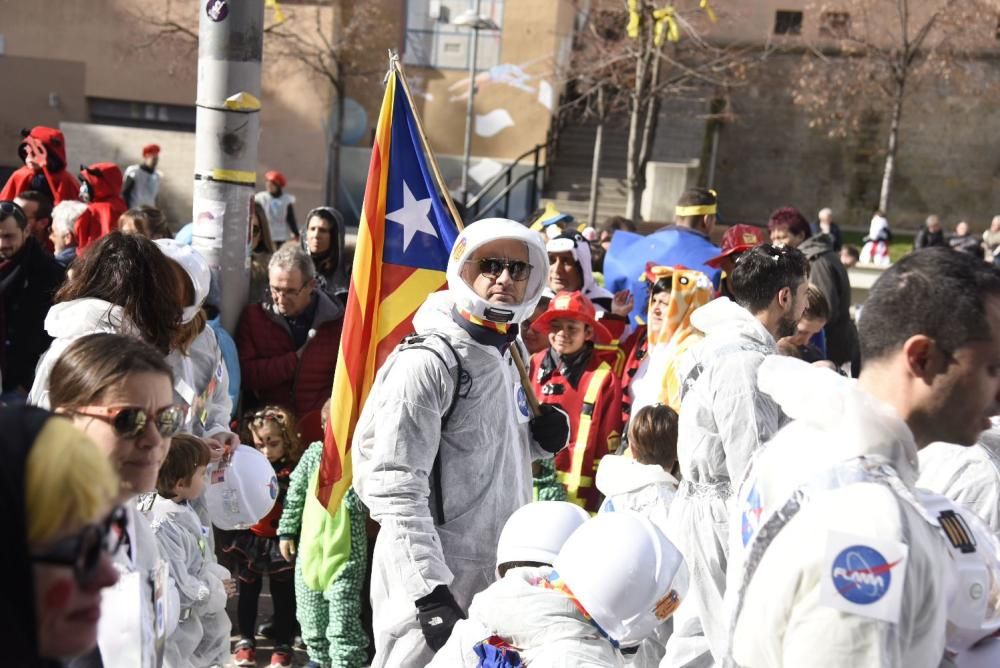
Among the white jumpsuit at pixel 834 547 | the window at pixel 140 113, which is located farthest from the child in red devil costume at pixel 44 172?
the window at pixel 140 113

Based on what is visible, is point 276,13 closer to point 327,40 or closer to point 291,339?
point 327,40

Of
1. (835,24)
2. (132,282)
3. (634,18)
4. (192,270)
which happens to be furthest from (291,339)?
(835,24)

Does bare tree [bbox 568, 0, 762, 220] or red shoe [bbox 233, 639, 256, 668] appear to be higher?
bare tree [bbox 568, 0, 762, 220]

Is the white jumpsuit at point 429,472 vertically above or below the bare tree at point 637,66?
below

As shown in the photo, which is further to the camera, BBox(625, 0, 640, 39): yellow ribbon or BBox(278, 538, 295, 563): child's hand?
BBox(625, 0, 640, 39): yellow ribbon

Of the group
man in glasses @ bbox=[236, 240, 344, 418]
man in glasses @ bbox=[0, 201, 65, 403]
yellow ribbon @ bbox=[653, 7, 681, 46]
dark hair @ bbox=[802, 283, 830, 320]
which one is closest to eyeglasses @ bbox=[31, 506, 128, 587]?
man in glasses @ bbox=[0, 201, 65, 403]

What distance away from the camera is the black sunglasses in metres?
3.82

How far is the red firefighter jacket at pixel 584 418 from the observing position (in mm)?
5609

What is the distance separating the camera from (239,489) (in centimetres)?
409

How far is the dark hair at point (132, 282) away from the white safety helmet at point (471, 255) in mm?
881

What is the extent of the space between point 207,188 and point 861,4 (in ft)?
83.2

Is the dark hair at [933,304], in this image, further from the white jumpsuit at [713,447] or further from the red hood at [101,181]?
the red hood at [101,181]

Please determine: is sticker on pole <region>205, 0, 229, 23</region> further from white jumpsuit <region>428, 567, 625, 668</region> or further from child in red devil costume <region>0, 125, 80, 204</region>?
white jumpsuit <region>428, 567, 625, 668</region>

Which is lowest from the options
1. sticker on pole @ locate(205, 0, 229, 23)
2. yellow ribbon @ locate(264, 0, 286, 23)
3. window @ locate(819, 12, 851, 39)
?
sticker on pole @ locate(205, 0, 229, 23)
